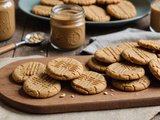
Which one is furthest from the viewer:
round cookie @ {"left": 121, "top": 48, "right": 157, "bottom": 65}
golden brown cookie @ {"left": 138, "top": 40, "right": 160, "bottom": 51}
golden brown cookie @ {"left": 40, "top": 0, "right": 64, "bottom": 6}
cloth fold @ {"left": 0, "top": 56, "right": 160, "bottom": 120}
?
golden brown cookie @ {"left": 40, "top": 0, "right": 64, "bottom": 6}

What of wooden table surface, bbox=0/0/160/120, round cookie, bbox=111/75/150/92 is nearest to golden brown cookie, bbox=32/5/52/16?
wooden table surface, bbox=0/0/160/120

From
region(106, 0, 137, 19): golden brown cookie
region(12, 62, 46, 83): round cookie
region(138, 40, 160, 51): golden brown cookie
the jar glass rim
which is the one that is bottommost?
region(12, 62, 46, 83): round cookie

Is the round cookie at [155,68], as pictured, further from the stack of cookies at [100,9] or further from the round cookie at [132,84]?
the stack of cookies at [100,9]

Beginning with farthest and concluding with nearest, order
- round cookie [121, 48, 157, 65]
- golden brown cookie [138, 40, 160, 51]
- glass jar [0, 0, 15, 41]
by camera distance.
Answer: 1. glass jar [0, 0, 15, 41]
2. golden brown cookie [138, 40, 160, 51]
3. round cookie [121, 48, 157, 65]

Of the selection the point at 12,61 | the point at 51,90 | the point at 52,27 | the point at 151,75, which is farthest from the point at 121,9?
the point at 51,90

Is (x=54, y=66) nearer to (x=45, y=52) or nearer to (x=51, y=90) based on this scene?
(x=51, y=90)

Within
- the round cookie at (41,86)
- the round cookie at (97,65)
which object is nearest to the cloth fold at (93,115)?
the round cookie at (41,86)

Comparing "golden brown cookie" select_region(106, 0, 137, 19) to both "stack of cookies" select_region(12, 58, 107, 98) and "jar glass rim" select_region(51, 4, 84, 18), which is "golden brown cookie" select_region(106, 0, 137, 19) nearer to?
"jar glass rim" select_region(51, 4, 84, 18)
